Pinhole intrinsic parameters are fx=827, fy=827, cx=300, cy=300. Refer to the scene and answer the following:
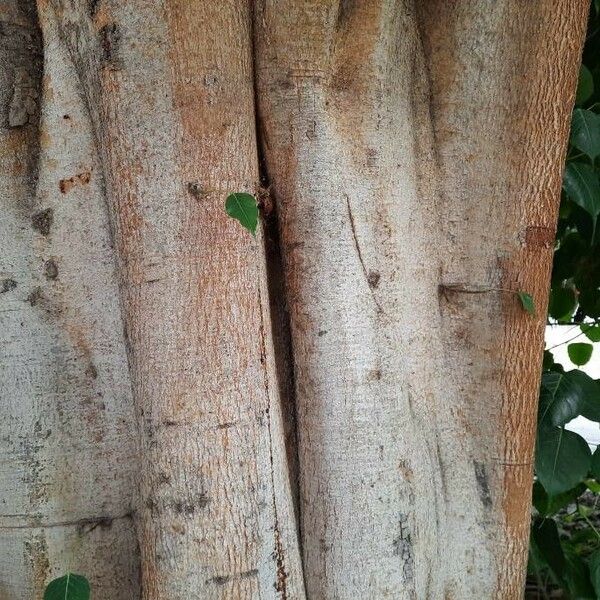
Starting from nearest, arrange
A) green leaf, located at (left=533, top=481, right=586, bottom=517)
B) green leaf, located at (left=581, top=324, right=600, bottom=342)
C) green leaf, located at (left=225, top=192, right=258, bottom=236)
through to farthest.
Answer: green leaf, located at (left=225, top=192, right=258, bottom=236) < green leaf, located at (left=533, top=481, right=586, bottom=517) < green leaf, located at (left=581, top=324, right=600, bottom=342)

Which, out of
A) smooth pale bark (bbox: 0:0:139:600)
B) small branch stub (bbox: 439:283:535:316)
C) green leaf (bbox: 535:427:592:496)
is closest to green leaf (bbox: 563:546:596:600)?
green leaf (bbox: 535:427:592:496)

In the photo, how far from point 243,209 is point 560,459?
77cm

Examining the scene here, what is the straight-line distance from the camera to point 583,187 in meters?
1.52

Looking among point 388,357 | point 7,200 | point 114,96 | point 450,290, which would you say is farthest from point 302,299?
point 7,200

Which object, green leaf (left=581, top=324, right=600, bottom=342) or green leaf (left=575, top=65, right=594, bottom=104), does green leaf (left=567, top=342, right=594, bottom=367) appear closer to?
green leaf (left=581, top=324, right=600, bottom=342)

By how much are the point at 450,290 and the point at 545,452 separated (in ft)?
1.23

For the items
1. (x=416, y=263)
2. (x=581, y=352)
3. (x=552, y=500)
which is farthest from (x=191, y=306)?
(x=581, y=352)

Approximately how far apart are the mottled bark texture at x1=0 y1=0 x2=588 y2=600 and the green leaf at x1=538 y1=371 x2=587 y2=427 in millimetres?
Result: 170

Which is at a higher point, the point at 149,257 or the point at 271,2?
the point at 271,2

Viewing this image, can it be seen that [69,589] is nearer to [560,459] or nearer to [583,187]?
[560,459]

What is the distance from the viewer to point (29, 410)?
4.27ft

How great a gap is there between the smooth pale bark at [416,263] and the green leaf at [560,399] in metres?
0.17

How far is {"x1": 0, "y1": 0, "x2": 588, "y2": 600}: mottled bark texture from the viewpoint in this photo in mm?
1137

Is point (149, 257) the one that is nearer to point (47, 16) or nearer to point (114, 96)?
point (114, 96)
